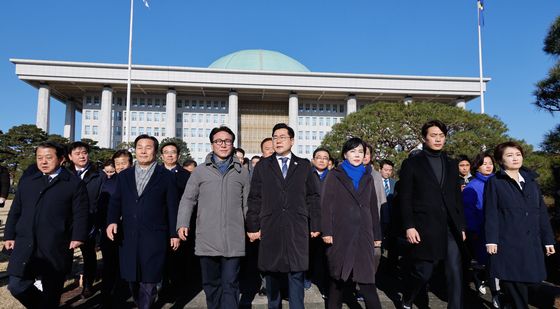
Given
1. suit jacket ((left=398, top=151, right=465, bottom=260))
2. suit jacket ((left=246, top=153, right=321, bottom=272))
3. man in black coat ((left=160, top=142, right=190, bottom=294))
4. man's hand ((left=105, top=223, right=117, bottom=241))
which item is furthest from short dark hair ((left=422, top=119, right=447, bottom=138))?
man's hand ((left=105, top=223, right=117, bottom=241))

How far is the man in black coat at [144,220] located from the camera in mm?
3781

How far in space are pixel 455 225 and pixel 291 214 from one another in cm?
169

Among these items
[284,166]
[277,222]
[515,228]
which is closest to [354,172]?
[284,166]

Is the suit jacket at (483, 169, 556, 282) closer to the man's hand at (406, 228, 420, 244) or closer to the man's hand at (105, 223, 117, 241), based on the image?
the man's hand at (406, 228, 420, 244)

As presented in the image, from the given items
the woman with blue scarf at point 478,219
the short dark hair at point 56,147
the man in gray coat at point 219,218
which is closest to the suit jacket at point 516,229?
the woman with blue scarf at point 478,219

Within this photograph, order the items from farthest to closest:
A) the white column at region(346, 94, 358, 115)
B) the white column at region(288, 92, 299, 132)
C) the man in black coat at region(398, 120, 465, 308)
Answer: the white column at region(346, 94, 358, 115) < the white column at region(288, 92, 299, 132) < the man in black coat at region(398, 120, 465, 308)

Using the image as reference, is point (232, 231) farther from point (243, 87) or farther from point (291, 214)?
point (243, 87)

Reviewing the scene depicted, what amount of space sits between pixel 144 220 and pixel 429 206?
2.98 meters

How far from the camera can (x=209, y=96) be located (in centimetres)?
6216

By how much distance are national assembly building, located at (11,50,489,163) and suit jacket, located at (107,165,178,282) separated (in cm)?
5079

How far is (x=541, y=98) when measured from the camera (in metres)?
8.14

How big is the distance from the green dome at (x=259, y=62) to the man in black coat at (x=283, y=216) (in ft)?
211

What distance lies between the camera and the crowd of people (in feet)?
11.8

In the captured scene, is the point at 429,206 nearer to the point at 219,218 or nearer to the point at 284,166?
the point at 284,166
